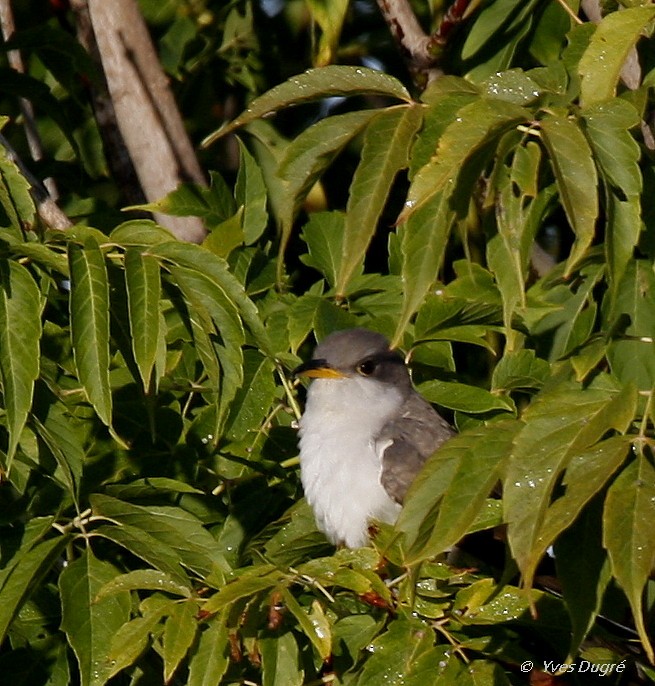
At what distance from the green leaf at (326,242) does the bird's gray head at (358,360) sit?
0.89ft

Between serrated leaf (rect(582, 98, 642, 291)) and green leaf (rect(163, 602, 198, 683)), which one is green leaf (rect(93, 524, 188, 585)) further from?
serrated leaf (rect(582, 98, 642, 291))

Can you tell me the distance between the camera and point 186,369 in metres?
4.13

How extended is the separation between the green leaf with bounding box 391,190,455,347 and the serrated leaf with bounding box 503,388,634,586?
0.34 meters

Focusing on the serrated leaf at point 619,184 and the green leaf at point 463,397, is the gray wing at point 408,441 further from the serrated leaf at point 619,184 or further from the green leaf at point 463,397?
the serrated leaf at point 619,184

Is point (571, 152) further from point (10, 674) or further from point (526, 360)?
point (10, 674)

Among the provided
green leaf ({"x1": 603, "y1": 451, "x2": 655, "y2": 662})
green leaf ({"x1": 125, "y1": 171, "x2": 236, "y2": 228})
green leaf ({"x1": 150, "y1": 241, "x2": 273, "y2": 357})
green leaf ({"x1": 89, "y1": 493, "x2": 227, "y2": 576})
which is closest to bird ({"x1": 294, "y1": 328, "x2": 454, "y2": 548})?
green leaf ({"x1": 125, "y1": 171, "x2": 236, "y2": 228})

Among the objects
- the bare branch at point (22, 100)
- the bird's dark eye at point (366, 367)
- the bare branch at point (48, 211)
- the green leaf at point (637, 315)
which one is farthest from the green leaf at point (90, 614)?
the bare branch at point (22, 100)

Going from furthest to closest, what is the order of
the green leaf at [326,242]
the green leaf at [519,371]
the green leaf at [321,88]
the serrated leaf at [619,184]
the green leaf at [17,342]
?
the green leaf at [326,242]
the green leaf at [519,371]
the green leaf at [321,88]
the green leaf at [17,342]
the serrated leaf at [619,184]

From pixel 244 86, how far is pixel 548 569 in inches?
107

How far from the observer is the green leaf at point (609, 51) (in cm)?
292

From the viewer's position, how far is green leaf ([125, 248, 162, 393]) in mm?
3041

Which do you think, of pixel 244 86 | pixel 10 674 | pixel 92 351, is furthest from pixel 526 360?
pixel 244 86

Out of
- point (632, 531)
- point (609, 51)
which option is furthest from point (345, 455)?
point (632, 531)

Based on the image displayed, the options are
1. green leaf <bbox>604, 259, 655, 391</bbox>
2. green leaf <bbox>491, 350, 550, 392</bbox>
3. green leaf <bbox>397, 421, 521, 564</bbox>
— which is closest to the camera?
green leaf <bbox>397, 421, 521, 564</bbox>
